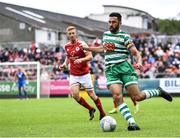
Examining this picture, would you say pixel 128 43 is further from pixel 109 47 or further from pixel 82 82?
pixel 82 82

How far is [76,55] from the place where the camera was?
16266mm

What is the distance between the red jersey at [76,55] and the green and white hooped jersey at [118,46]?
3.42m

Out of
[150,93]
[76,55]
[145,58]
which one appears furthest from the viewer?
[145,58]

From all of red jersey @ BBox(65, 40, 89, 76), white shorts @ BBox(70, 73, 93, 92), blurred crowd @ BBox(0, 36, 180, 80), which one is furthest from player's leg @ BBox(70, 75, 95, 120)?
blurred crowd @ BBox(0, 36, 180, 80)

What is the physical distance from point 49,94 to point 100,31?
36751 millimetres

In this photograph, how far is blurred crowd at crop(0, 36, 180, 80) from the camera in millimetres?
39750

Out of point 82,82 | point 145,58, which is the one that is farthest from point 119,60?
point 145,58

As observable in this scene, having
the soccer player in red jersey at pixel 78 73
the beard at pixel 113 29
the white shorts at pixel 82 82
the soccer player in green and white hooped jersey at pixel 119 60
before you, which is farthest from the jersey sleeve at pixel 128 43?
the white shorts at pixel 82 82

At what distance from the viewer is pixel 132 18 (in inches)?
3765

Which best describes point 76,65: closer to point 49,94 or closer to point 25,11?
point 49,94

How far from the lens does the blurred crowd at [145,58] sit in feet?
130

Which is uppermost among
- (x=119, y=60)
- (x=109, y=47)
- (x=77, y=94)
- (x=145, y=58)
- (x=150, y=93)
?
(x=109, y=47)

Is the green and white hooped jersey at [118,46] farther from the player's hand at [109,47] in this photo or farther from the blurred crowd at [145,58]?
the blurred crowd at [145,58]

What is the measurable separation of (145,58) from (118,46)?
96.2 ft
